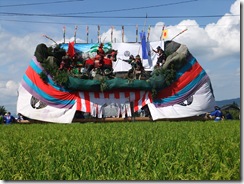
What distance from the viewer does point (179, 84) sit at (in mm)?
24500

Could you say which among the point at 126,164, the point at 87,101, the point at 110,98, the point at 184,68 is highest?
the point at 184,68

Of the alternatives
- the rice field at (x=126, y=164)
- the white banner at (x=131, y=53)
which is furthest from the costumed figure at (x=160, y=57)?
the rice field at (x=126, y=164)

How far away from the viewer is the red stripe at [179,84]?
24.4 metres

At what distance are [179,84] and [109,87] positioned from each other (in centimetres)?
410

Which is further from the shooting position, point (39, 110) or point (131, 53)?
point (131, 53)

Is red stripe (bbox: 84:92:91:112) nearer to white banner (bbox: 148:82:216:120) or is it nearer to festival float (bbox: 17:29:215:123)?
festival float (bbox: 17:29:215:123)

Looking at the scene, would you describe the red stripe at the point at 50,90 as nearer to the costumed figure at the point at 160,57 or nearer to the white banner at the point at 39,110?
the white banner at the point at 39,110

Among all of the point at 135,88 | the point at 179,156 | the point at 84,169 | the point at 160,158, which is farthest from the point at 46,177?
the point at 135,88

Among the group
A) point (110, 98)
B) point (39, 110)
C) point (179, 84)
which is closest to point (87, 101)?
point (110, 98)

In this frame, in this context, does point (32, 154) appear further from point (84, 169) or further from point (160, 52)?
point (160, 52)

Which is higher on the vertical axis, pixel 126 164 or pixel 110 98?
pixel 110 98

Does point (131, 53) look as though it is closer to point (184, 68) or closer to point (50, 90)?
point (184, 68)

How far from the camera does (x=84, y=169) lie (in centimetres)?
551

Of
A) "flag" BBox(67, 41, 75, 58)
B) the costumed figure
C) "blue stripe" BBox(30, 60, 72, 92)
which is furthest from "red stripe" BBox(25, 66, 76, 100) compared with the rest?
the costumed figure
